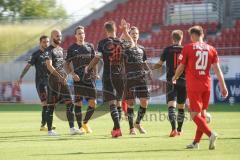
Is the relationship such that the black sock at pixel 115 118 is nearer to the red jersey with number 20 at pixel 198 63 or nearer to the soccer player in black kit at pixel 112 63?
the soccer player in black kit at pixel 112 63

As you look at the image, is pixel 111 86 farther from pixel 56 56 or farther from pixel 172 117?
pixel 56 56

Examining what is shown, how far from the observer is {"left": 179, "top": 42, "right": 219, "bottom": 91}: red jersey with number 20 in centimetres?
1252

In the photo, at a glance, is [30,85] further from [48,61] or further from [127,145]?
[127,145]

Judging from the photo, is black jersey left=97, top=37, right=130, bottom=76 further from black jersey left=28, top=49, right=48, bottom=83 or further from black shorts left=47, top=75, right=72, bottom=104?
black jersey left=28, top=49, right=48, bottom=83

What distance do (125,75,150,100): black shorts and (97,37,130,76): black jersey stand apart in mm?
870

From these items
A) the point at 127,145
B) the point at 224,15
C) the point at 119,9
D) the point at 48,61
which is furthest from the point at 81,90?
the point at 119,9

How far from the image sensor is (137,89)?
1611 cm

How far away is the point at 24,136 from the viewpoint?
16.0 m

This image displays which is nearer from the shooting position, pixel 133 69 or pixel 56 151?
pixel 56 151

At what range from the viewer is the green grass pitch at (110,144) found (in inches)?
464

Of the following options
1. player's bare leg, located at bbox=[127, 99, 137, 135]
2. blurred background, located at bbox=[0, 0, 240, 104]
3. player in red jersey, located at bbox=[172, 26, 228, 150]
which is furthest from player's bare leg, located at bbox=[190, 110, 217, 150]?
blurred background, located at bbox=[0, 0, 240, 104]

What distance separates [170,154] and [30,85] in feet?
75.3

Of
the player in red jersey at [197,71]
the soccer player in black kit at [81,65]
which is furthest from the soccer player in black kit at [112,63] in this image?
the player in red jersey at [197,71]

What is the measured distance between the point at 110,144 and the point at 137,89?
265cm
